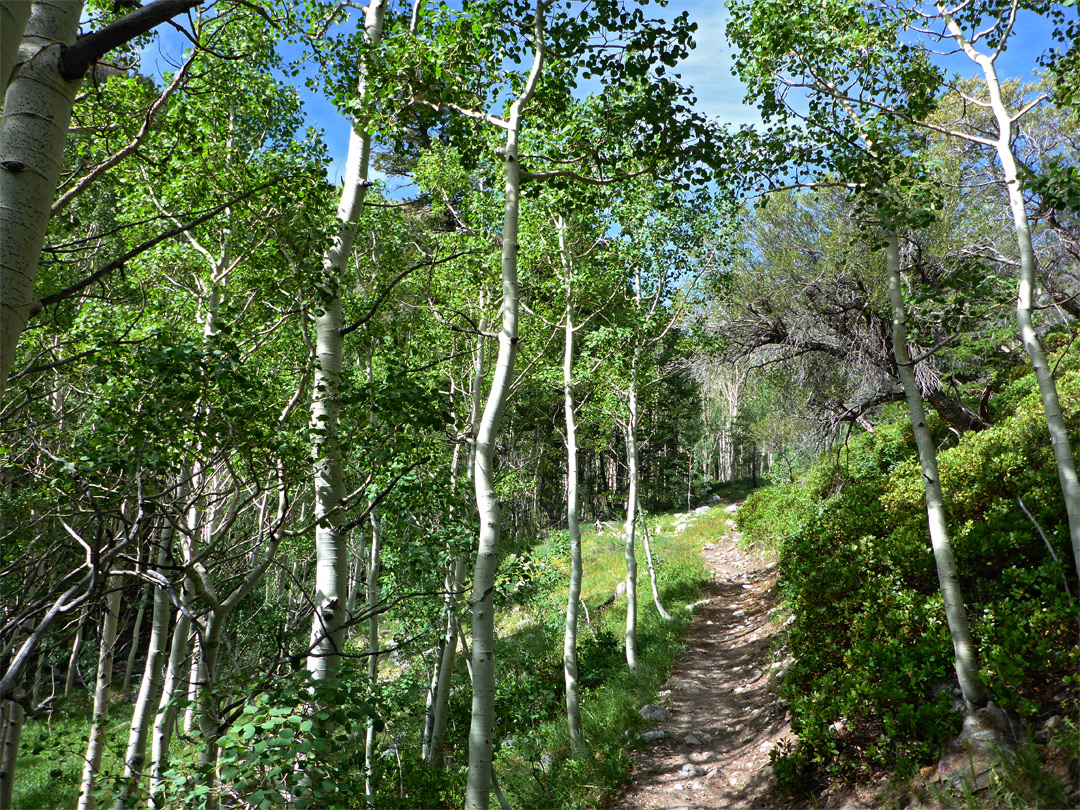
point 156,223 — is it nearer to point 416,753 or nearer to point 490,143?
point 490,143

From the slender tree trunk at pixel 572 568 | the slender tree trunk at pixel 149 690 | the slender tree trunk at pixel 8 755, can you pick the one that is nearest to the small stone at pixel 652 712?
the slender tree trunk at pixel 572 568

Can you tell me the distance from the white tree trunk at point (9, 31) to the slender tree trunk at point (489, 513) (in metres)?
2.75

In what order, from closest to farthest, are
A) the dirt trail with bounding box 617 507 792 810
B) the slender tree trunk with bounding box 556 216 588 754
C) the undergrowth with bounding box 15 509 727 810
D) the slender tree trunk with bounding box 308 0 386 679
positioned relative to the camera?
the undergrowth with bounding box 15 509 727 810, the slender tree trunk with bounding box 308 0 386 679, the dirt trail with bounding box 617 507 792 810, the slender tree trunk with bounding box 556 216 588 754

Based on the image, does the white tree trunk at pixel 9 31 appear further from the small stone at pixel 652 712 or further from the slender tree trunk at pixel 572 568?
the small stone at pixel 652 712

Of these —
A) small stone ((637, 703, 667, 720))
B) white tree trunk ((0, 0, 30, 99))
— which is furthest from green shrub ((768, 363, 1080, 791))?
white tree trunk ((0, 0, 30, 99))

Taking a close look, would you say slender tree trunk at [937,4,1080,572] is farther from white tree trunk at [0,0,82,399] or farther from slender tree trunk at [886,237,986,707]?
white tree trunk at [0,0,82,399]

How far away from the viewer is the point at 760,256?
1259 centimetres

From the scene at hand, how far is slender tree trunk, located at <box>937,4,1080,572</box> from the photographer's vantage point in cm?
404

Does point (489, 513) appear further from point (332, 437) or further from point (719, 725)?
point (719, 725)

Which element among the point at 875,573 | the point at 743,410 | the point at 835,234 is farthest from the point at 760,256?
the point at 743,410

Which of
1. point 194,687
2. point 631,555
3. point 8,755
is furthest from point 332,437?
point 631,555

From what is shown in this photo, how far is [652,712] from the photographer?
25.7 feet

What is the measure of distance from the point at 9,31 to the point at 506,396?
3176mm

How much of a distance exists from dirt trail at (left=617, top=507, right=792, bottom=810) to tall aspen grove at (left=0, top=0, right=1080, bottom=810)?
2.7 inches
